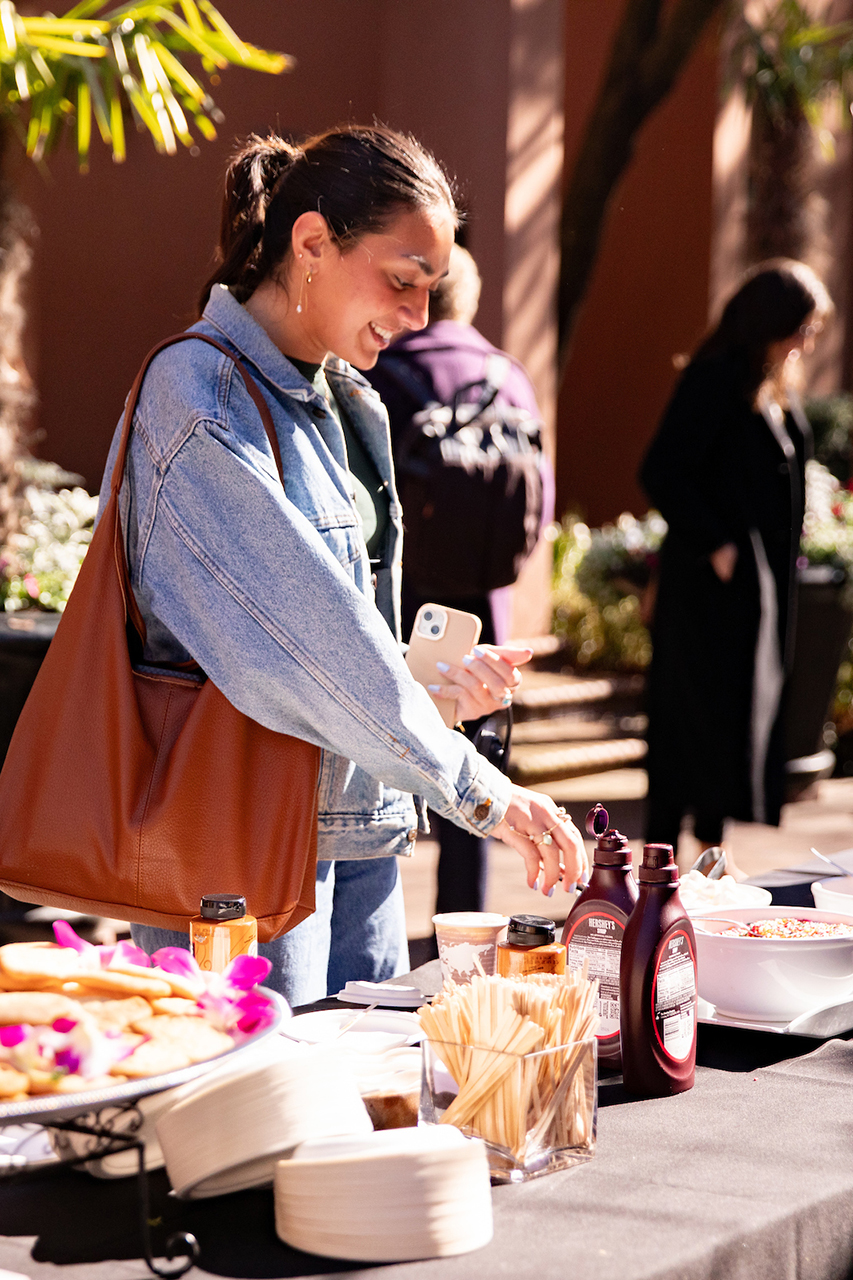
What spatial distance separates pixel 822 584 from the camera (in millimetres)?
6535

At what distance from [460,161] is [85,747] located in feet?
22.2

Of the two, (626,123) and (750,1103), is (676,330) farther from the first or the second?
(750,1103)

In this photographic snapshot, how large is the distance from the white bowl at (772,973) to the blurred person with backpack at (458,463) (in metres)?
2.00

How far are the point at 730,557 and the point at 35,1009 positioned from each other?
12.1 ft

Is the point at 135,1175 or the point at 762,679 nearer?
the point at 135,1175

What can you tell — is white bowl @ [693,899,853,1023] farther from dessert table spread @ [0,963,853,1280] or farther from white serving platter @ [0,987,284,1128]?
white serving platter @ [0,987,284,1128]

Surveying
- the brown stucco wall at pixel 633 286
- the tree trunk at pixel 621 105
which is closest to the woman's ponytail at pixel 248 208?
the tree trunk at pixel 621 105

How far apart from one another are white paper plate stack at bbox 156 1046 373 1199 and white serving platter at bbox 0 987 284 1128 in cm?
2

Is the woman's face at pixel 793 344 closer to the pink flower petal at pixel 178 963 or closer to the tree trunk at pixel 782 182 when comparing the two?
the pink flower petal at pixel 178 963

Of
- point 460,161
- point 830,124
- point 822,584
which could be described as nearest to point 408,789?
point 822,584

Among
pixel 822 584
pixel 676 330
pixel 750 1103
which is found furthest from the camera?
pixel 676 330

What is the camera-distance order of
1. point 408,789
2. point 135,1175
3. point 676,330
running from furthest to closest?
point 676,330
point 408,789
point 135,1175

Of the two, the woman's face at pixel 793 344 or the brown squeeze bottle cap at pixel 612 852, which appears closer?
the brown squeeze bottle cap at pixel 612 852

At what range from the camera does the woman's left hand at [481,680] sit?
2104 mm
